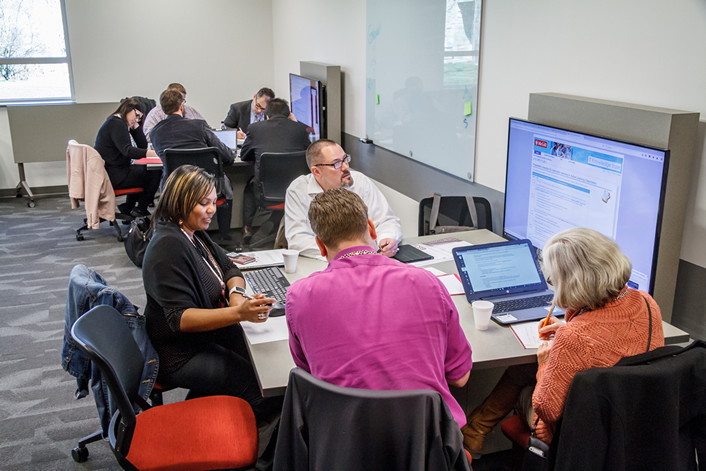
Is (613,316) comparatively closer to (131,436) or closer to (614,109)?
(614,109)

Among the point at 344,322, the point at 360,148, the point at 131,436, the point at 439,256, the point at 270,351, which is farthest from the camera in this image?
the point at 360,148

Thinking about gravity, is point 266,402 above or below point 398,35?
below

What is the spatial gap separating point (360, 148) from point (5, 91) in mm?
4452

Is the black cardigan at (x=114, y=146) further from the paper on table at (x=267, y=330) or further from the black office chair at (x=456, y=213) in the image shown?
the paper on table at (x=267, y=330)

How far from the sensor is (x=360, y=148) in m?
4.97

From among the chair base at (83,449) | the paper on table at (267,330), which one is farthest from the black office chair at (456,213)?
the chair base at (83,449)

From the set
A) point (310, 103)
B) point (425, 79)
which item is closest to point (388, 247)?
point (425, 79)

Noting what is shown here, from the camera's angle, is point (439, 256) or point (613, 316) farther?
point (439, 256)

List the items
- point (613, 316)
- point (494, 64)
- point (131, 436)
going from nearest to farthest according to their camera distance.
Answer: point (613, 316)
point (131, 436)
point (494, 64)

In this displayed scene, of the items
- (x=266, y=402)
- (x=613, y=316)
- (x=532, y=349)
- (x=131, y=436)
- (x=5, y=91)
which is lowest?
(x=266, y=402)

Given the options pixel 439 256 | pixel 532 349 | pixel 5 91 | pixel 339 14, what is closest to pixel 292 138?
pixel 339 14

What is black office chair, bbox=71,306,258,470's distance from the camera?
172cm

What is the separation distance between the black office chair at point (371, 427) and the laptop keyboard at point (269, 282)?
0.85m

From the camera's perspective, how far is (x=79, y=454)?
7.91ft
